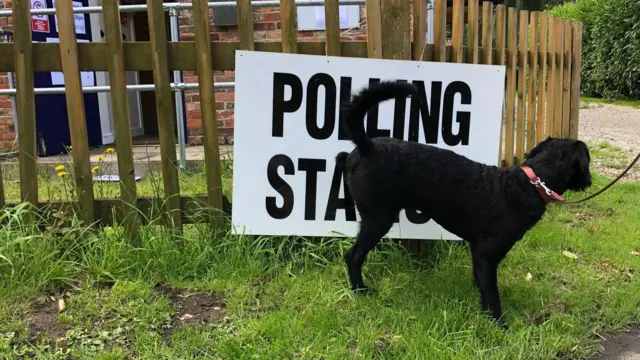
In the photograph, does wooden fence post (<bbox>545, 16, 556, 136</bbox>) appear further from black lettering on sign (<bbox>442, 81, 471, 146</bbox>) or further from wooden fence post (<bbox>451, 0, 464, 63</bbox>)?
black lettering on sign (<bbox>442, 81, 471, 146</bbox>)

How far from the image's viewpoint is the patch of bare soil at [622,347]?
2.46m

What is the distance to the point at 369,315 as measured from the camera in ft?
8.59

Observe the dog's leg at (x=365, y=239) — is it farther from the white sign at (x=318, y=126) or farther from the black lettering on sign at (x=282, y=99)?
the black lettering on sign at (x=282, y=99)

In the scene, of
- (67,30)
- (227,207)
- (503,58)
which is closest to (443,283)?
(227,207)

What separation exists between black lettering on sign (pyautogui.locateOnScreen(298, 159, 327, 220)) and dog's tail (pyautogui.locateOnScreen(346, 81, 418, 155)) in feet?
1.72

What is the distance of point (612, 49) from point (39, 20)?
14573 mm

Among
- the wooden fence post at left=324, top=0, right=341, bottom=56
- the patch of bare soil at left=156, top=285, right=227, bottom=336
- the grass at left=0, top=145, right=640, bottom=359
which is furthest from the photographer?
the wooden fence post at left=324, top=0, right=341, bottom=56

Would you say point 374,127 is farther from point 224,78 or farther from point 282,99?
point 224,78

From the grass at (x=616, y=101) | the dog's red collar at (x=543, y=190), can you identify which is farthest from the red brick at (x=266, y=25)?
the grass at (x=616, y=101)

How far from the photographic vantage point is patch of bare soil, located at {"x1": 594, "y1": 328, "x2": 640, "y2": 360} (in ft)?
8.08

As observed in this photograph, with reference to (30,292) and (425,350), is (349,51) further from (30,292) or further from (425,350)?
(30,292)

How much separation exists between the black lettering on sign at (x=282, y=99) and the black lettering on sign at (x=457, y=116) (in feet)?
3.06

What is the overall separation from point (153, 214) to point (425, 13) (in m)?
2.14

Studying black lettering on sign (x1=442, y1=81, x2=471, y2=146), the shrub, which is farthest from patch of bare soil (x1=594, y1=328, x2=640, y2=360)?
the shrub
